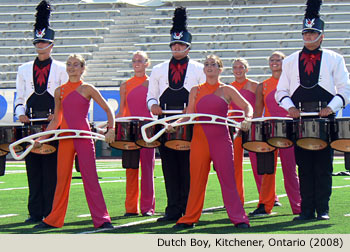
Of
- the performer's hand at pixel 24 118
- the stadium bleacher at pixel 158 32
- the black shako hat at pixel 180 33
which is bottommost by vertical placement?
the performer's hand at pixel 24 118

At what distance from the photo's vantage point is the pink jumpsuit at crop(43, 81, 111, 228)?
6500 millimetres

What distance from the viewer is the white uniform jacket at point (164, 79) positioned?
290 inches

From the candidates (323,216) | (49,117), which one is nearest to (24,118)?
(49,117)

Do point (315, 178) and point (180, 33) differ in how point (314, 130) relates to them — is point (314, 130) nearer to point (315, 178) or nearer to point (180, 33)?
point (315, 178)

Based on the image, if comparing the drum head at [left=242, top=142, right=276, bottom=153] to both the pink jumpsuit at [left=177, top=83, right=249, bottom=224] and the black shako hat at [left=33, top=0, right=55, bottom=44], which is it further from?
the black shako hat at [left=33, top=0, right=55, bottom=44]

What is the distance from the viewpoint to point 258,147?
23.0 ft

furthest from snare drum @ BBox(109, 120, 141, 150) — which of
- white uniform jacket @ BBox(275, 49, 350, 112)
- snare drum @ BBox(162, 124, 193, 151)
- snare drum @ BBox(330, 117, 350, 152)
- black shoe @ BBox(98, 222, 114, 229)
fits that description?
snare drum @ BBox(330, 117, 350, 152)

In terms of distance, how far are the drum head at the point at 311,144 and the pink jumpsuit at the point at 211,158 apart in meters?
0.64

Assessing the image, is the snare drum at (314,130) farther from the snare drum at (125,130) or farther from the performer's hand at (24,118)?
the performer's hand at (24,118)

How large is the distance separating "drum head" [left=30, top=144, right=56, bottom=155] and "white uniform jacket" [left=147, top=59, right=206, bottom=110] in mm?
1048

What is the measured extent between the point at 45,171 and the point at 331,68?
2698 mm

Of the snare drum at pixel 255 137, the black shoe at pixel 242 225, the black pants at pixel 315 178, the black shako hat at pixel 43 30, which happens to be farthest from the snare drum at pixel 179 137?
the black shako hat at pixel 43 30

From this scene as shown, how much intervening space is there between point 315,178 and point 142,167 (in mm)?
1895

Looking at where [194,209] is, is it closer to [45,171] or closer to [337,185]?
[45,171]
